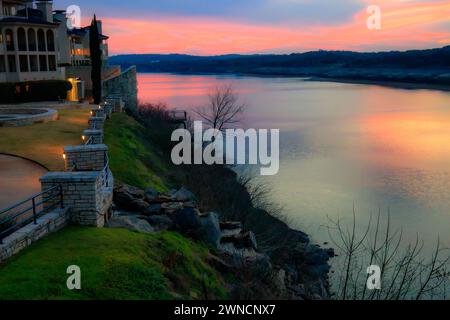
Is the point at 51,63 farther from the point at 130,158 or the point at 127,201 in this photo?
the point at 127,201

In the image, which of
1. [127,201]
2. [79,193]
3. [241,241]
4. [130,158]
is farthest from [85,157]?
[130,158]

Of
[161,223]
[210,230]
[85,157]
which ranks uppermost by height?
[85,157]

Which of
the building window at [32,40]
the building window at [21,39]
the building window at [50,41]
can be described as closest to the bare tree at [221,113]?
the building window at [50,41]

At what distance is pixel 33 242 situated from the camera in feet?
32.6

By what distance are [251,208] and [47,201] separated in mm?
17271

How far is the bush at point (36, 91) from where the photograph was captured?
39.2 metres

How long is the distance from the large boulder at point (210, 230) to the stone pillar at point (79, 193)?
3.95m

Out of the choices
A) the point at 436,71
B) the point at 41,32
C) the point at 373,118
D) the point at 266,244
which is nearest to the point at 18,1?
the point at 41,32

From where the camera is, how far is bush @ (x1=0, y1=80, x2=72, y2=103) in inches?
1545

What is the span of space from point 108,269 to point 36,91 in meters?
36.1

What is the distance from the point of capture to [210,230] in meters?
14.4

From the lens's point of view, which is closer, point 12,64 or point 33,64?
point 12,64

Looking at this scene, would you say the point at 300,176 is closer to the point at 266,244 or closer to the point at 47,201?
the point at 266,244
